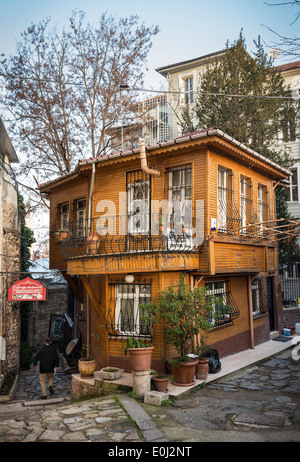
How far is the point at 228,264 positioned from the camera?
444 inches

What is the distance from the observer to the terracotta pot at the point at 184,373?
9.00 metres

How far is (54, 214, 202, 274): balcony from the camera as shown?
9633mm

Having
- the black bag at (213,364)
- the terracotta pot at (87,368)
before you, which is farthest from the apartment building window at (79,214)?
the black bag at (213,364)

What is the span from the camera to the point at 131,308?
10.9 meters

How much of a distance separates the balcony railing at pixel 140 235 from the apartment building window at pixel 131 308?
1.13m

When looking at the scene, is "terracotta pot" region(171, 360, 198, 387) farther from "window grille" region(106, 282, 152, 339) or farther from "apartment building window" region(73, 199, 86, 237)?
"apartment building window" region(73, 199, 86, 237)

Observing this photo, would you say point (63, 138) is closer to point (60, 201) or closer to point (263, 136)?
point (60, 201)

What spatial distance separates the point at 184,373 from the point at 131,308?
2638mm

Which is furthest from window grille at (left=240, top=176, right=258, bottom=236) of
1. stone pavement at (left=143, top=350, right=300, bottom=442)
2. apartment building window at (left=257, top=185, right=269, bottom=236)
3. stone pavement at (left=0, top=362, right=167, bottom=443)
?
stone pavement at (left=0, top=362, right=167, bottom=443)

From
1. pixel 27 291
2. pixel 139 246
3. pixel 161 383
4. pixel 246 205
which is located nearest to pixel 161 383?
pixel 161 383

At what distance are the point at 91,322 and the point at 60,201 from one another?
5.71 meters

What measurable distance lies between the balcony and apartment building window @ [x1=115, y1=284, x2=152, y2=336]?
3.71ft

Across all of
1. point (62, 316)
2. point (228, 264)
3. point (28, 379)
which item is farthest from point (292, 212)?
point (28, 379)

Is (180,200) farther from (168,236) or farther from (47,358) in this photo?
(47,358)
